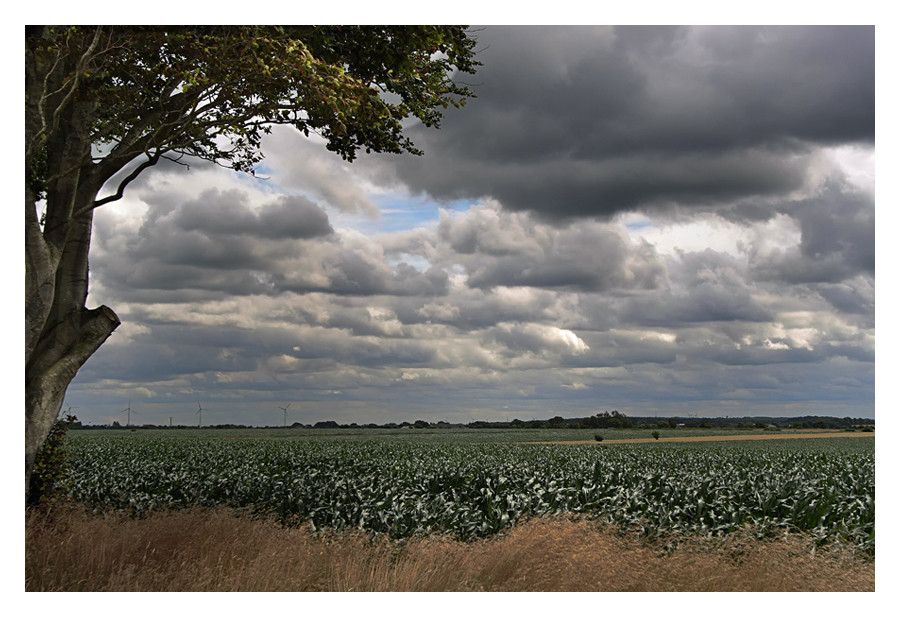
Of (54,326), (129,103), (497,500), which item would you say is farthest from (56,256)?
(497,500)

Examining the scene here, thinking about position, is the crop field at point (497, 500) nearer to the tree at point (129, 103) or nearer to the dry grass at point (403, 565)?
the dry grass at point (403, 565)

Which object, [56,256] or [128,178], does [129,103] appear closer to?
[128,178]

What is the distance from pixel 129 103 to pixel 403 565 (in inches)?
408

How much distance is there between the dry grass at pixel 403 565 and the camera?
8.00 metres

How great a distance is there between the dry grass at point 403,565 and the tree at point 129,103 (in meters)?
1.75

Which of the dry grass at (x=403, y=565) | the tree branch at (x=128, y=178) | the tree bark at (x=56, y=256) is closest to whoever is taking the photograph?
the dry grass at (x=403, y=565)

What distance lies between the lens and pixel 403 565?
8.41 metres

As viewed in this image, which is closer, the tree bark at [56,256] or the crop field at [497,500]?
the tree bark at [56,256]

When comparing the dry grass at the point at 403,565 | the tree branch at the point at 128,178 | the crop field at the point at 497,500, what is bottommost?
the crop field at the point at 497,500

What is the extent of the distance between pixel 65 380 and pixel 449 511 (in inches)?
283

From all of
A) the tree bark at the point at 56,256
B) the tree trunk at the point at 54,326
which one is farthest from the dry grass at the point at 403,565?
the tree bark at the point at 56,256

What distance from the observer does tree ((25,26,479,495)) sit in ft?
30.0
